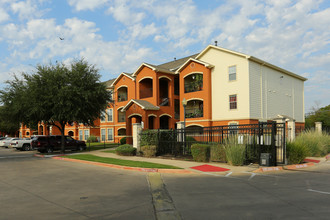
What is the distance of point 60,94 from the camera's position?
2209 centimetres

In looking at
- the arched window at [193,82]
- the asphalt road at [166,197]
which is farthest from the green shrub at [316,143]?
the arched window at [193,82]

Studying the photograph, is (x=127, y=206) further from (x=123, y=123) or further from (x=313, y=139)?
(x=123, y=123)

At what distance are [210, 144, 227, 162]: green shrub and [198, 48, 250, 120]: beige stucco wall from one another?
1180 centimetres

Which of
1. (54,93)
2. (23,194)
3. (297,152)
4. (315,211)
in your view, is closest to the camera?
(315,211)

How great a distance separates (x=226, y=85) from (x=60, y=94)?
16026mm

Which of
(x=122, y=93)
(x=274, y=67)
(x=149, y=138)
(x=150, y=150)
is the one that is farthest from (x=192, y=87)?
(x=150, y=150)

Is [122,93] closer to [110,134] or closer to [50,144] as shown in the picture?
[110,134]

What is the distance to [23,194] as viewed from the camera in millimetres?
8242

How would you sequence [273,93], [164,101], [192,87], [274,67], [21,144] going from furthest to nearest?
[164,101], [192,87], [21,144], [273,93], [274,67]

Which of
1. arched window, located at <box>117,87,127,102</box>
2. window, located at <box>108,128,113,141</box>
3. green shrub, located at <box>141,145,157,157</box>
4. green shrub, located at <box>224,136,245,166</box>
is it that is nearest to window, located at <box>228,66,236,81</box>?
green shrub, located at <box>141,145,157,157</box>

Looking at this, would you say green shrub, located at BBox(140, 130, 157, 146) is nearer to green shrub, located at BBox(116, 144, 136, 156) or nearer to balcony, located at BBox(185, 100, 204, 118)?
green shrub, located at BBox(116, 144, 136, 156)

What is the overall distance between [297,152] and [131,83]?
24.6 meters

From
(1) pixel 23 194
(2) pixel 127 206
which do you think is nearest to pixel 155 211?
(2) pixel 127 206

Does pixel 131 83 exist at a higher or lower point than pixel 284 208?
higher
